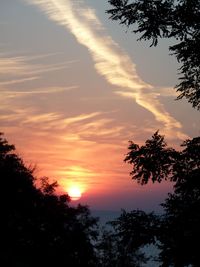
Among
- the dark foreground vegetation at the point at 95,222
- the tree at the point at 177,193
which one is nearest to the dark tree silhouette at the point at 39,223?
the dark foreground vegetation at the point at 95,222

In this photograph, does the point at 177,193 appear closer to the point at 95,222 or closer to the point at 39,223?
the point at 39,223

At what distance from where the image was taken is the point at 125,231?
41.2ft

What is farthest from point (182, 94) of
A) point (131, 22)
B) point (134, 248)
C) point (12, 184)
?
point (12, 184)

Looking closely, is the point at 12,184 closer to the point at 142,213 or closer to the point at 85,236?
the point at 85,236

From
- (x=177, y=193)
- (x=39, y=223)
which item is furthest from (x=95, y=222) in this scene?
(x=177, y=193)

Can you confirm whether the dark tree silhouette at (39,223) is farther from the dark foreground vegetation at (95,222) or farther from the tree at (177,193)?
the tree at (177,193)

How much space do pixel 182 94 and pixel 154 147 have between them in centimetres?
172

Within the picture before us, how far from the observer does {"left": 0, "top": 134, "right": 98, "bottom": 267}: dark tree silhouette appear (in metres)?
48.8

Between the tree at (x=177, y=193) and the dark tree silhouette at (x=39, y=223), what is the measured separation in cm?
3268

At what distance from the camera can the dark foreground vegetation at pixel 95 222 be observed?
1197cm

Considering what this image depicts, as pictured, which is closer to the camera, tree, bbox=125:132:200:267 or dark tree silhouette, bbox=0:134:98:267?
tree, bbox=125:132:200:267

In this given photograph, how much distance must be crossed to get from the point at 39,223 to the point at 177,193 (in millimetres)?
44738

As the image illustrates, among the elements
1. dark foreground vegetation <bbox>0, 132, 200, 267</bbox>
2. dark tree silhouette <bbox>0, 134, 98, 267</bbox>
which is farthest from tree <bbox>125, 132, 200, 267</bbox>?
dark tree silhouette <bbox>0, 134, 98, 267</bbox>

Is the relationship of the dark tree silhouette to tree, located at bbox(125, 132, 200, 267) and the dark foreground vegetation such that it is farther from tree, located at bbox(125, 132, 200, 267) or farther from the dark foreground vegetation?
tree, located at bbox(125, 132, 200, 267)
